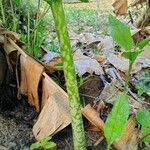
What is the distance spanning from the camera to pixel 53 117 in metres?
1.10

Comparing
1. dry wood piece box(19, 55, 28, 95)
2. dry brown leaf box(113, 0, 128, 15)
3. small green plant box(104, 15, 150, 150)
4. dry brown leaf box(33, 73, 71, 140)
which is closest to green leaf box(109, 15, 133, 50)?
small green plant box(104, 15, 150, 150)

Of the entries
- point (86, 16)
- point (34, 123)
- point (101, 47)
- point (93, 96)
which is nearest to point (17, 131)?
point (34, 123)

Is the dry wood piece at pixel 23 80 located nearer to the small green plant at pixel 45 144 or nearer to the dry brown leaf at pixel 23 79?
the dry brown leaf at pixel 23 79

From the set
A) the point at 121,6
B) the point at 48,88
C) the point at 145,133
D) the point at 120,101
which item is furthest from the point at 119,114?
the point at 121,6

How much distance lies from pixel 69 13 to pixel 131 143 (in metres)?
3.23

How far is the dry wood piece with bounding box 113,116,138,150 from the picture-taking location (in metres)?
1.08

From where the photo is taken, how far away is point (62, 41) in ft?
2.97

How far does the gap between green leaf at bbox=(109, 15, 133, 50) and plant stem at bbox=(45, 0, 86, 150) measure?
14 centimetres

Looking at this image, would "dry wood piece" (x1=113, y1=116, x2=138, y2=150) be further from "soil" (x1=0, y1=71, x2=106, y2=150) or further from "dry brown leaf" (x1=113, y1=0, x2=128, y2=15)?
"dry brown leaf" (x1=113, y1=0, x2=128, y2=15)

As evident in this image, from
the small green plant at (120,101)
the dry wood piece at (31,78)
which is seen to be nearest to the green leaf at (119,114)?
the small green plant at (120,101)

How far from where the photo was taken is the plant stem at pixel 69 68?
885mm

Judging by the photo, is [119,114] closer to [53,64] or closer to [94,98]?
[94,98]

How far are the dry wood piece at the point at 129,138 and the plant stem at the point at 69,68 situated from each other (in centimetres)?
13

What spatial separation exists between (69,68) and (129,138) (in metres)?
0.30
